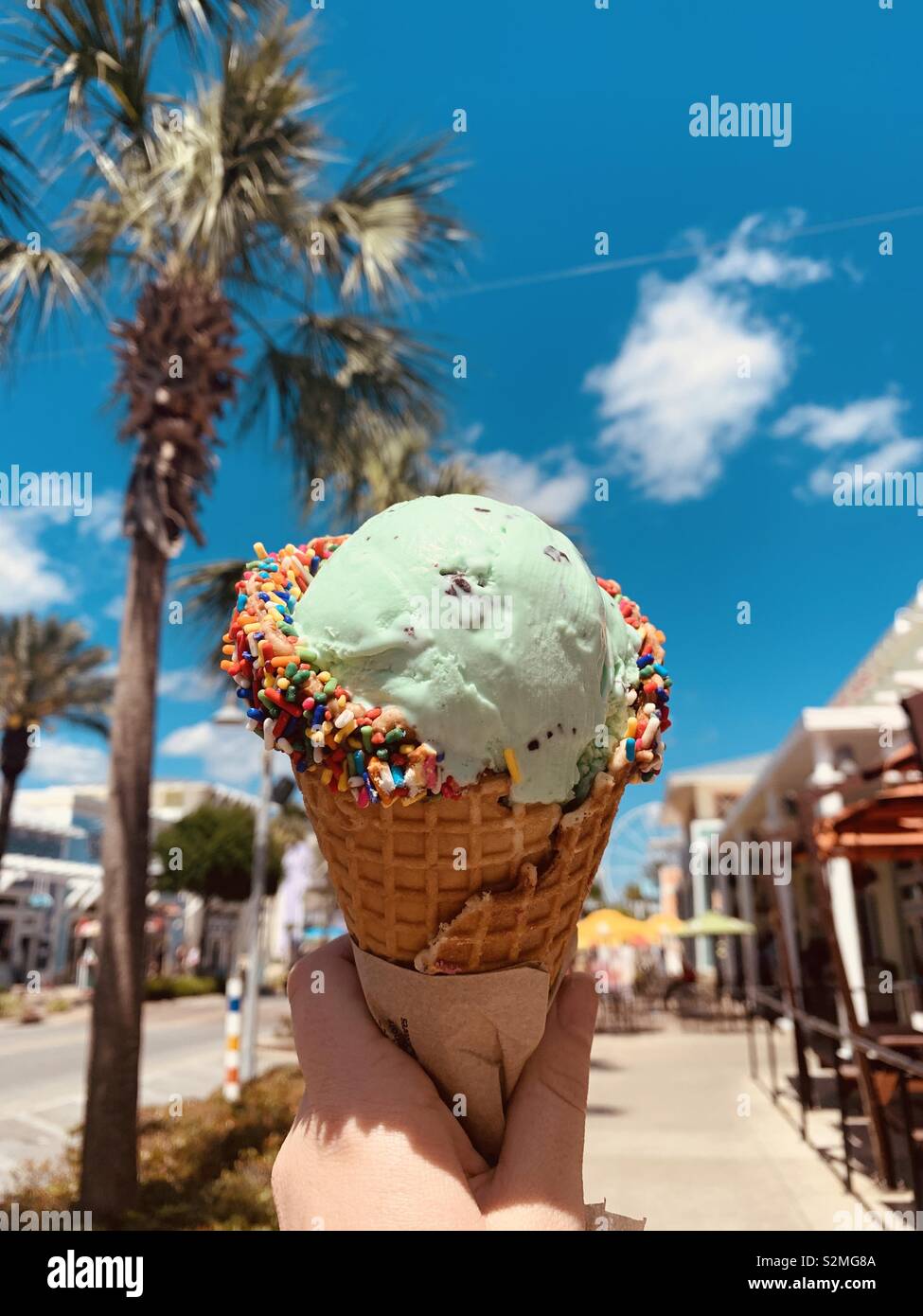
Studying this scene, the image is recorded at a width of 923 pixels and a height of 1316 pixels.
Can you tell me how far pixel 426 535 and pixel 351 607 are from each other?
0.70ft

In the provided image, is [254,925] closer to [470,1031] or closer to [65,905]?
[470,1031]

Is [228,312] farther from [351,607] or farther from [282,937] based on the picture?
[282,937]

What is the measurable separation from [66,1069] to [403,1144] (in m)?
13.7

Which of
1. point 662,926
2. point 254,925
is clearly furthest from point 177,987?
point 254,925

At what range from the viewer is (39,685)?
22359mm

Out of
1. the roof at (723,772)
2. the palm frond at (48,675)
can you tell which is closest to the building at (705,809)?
the roof at (723,772)

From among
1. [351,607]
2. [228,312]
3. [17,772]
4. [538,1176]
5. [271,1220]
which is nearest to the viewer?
[538,1176]

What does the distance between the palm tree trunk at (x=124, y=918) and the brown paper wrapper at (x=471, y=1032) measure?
13.0 ft

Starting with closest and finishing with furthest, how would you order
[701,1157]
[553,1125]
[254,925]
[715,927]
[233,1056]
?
[553,1125]
[701,1157]
[233,1056]
[254,925]
[715,927]

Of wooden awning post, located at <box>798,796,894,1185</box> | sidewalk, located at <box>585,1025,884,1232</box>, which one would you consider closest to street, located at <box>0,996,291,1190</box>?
sidewalk, located at <box>585,1025,884,1232</box>

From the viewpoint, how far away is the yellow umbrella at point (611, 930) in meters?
15.8

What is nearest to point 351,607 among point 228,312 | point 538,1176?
point 538,1176

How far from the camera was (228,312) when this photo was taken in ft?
21.0

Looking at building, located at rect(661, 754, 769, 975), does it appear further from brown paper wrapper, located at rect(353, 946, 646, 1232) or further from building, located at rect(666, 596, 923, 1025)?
brown paper wrapper, located at rect(353, 946, 646, 1232)
